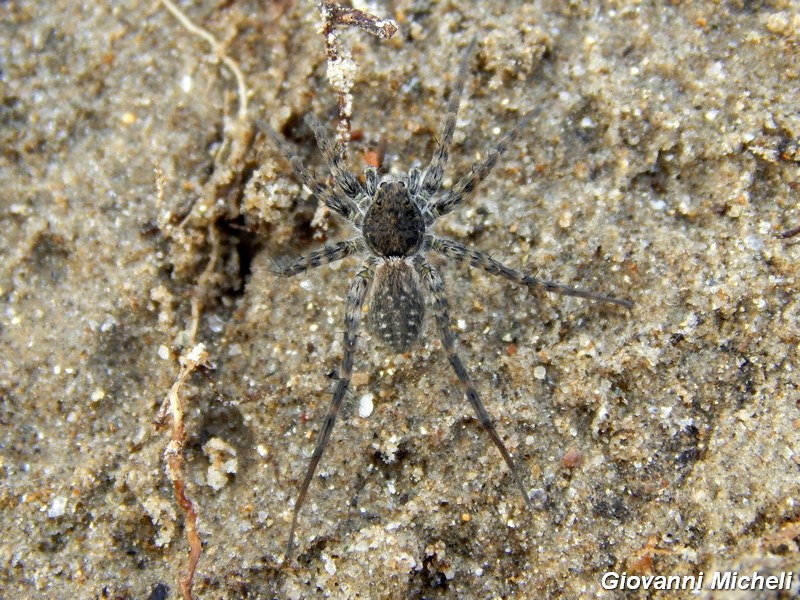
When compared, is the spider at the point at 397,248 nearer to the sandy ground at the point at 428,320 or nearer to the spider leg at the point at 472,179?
the spider leg at the point at 472,179

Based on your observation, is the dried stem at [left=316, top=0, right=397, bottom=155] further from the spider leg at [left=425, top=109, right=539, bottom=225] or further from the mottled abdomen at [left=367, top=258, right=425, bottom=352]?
the mottled abdomen at [left=367, top=258, right=425, bottom=352]

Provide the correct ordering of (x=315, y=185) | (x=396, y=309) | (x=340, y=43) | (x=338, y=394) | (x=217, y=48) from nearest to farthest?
(x=338, y=394)
(x=396, y=309)
(x=340, y=43)
(x=315, y=185)
(x=217, y=48)

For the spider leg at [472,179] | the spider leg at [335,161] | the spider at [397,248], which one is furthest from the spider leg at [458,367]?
the spider leg at [335,161]

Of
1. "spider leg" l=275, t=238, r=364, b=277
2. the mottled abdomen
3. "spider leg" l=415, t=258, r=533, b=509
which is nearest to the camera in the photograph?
"spider leg" l=415, t=258, r=533, b=509

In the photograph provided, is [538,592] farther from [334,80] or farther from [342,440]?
[334,80]

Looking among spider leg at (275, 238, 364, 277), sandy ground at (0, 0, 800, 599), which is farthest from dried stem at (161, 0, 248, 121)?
spider leg at (275, 238, 364, 277)

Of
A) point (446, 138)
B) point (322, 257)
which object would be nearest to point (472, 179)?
point (446, 138)

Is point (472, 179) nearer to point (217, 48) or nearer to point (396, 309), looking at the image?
point (396, 309)
